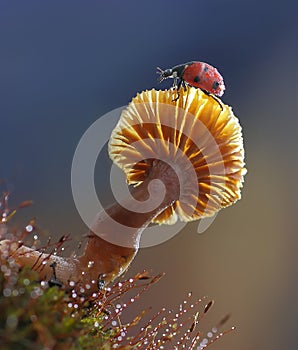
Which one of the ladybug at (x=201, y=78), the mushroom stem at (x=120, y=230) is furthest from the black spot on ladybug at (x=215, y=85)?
the mushroom stem at (x=120, y=230)

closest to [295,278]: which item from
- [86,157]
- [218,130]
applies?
[86,157]

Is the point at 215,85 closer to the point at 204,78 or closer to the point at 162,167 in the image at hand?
the point at 204,78

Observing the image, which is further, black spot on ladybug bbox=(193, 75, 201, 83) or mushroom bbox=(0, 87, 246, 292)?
black spot on ladybug bbox=(193, 75, 201, 83)

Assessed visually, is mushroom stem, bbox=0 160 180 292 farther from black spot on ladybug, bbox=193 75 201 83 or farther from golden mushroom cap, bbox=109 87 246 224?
black spot on ladybug, bbox=193 75 201 83

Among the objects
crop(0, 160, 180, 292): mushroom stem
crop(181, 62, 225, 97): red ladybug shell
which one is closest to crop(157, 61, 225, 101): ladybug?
crop(181, 62, 225, 97): red ladybug shell

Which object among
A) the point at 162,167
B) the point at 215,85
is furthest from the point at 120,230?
the point at 215,85
